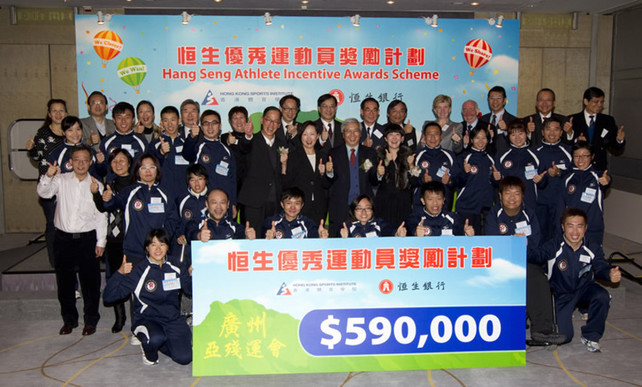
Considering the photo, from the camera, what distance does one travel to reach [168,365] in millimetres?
3914

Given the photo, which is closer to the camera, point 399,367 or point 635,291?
point 399,367

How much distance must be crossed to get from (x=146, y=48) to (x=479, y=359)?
5.27m

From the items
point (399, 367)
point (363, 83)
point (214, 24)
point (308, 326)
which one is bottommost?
point (399, 367)

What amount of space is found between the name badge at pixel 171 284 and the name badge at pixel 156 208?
707 mm

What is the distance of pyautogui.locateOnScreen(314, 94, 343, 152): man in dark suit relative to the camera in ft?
18.5

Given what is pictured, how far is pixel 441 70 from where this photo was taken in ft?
23.6

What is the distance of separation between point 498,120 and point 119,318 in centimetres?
416

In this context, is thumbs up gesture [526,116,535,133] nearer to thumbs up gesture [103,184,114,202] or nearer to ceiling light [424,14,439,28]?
ceiling light [424,14,439,28]

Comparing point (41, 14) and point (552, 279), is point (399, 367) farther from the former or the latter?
point (41, 14)

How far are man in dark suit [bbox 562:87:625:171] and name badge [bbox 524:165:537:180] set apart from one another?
0.86 metres

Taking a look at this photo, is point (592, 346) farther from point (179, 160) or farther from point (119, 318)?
point (179, 160)

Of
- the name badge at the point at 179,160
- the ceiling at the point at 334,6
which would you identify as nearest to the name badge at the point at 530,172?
the ceiling at the point at 334,6

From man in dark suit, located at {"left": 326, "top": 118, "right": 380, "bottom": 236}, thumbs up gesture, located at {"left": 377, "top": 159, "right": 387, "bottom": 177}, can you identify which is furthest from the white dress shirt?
thumbs up gesture, located at {"left": 377, "top": 159, "right": 387, "bottom": 177}

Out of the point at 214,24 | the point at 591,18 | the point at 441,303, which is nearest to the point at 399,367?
the point at 441,303
